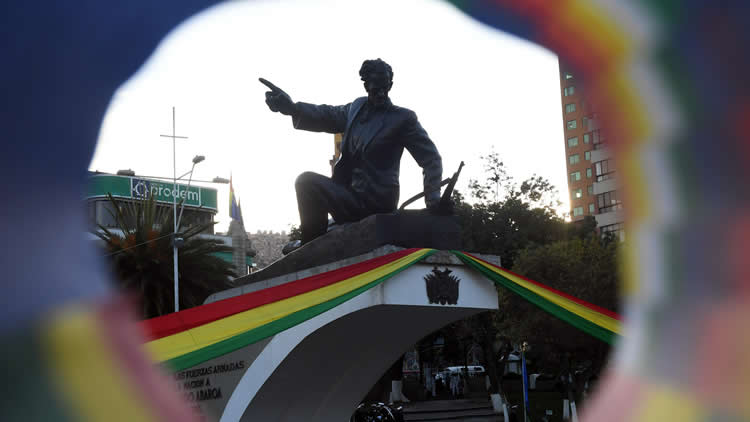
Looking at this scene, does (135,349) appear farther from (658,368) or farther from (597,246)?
(597,246)

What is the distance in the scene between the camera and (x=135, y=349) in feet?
8.33

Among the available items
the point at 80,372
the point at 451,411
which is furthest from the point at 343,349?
the point at 451,411

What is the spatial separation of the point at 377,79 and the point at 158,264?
60.1ft

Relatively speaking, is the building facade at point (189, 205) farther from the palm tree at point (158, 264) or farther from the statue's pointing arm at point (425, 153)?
the statue's pointing arm at point (425, 153)

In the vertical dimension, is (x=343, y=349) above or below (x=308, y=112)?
below

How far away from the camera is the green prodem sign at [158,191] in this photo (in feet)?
113

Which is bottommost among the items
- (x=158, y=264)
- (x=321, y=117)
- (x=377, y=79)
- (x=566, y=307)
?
(x=566, y=307)

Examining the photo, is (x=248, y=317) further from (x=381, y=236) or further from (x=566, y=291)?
(x=566, y=291)

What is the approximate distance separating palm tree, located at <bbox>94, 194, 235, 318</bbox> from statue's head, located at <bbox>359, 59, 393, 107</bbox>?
652 inches

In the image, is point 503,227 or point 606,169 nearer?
point 606,169

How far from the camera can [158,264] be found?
25.2 metres

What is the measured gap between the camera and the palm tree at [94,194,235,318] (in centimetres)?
2466

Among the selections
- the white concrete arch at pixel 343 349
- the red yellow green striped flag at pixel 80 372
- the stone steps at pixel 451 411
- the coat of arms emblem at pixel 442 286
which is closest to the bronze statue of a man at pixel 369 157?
the coat of arms emblem at pixel 442 286

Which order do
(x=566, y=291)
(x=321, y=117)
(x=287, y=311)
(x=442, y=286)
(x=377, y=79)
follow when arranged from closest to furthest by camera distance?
(x=287, y=311) → (x=442, y=286) → (x=377, y=79) → (x=321, y=117) → (x=566, y=291)
